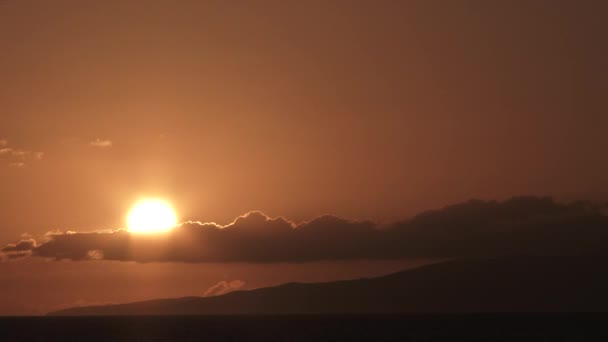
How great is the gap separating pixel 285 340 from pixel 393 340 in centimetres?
2010

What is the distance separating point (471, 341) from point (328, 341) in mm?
26342

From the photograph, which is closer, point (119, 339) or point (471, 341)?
point (471, 341)

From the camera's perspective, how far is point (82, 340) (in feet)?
630

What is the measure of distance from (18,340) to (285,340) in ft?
187

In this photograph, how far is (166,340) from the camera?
601 ft

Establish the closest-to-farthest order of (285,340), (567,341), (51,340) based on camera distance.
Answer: (567,341)
(285,340)
(51,340)

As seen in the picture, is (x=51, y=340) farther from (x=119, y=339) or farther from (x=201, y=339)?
(x=201, y=339)

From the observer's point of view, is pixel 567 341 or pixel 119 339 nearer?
pixel 567 341

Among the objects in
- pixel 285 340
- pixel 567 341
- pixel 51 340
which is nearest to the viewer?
pixel 567 341

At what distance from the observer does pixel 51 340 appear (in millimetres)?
191375

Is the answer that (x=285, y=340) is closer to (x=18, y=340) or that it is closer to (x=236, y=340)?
(x=236, y=340)

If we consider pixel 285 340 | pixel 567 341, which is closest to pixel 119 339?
pixel 285 340

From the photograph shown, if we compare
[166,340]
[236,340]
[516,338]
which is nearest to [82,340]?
[166,340]

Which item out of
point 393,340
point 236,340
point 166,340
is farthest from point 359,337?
point 166,340
